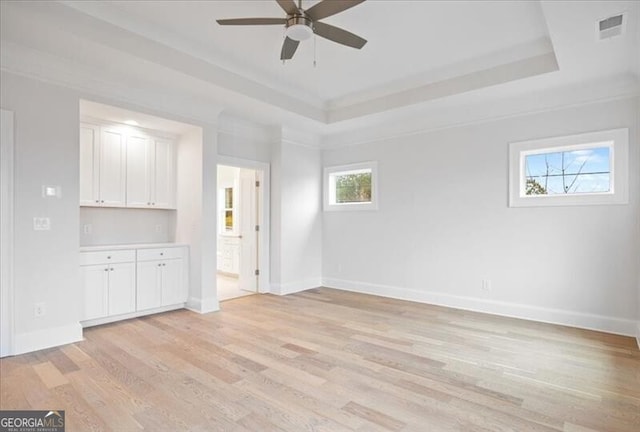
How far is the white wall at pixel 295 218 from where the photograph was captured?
580cm

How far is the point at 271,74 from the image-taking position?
173 inches

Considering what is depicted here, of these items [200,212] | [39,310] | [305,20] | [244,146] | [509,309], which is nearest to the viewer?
[305,20]

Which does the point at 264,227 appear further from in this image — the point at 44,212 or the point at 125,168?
the point at 44,212

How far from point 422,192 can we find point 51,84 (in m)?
4.76

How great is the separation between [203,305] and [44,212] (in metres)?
2.12

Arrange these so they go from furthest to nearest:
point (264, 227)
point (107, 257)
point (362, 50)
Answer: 1. point (264, 227)
2. point (107, 257)
3. point (362, 50)

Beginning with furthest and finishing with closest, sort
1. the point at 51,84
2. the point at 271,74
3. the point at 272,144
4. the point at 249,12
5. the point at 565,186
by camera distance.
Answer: the point at 272,144 < the point at 271,74 < the point at 565,186 < the point at 51,84 < the point at 249,12

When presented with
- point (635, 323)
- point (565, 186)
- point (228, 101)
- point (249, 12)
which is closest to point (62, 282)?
point (228, 101)

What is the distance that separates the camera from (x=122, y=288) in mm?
4160

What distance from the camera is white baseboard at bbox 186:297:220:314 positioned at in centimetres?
462

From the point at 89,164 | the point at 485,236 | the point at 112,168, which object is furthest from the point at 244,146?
the point at 485,236

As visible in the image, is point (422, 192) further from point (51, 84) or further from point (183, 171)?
point (51, 84)

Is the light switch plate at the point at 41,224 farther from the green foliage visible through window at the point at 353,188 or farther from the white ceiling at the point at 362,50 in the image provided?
the green foliage visible through window at the point at 353,188

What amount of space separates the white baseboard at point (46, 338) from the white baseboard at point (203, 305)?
139 centimetres
